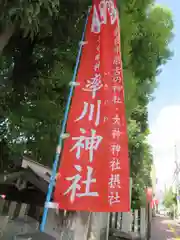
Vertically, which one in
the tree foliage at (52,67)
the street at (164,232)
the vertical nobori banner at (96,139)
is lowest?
the street at (164,232)

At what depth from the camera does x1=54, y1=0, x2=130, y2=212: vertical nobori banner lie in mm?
2363

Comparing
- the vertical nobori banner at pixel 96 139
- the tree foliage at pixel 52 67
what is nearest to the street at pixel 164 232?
the tree foliage at pixel 52 67

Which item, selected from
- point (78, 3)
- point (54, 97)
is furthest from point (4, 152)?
point (78, 3)

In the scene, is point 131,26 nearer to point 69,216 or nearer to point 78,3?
point 78,3

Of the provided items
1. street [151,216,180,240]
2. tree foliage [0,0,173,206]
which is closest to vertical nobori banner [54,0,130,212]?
tree foliage [0,0,173,206]

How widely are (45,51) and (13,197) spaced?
340 centimetres

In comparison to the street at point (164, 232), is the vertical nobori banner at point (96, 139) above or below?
above

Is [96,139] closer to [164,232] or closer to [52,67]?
[52,67]

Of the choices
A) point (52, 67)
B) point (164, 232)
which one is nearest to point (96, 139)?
point (52, 67)

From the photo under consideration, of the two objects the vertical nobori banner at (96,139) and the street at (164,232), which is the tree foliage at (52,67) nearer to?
the vertical nobori banner at (96,139)

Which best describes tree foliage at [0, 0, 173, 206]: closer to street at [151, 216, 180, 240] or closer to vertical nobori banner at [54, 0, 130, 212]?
vertical nobori banner at [54, 0, 130, 212]

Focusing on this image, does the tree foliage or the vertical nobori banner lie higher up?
the tree foliage

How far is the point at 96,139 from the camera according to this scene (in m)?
2.64

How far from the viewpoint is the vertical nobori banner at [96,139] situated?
236cm
